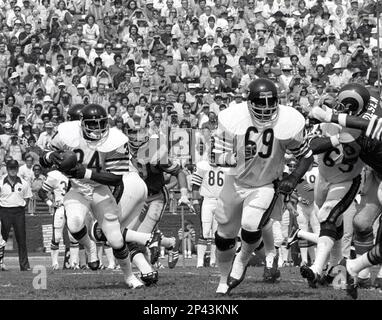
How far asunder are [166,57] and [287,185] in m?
13.4

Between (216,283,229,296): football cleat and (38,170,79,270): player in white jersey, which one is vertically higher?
(216,283,229,296): football cleat

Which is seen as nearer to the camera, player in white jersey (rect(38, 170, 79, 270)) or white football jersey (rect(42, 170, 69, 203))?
player in white jersey (rect(38, 170, 79, 270))

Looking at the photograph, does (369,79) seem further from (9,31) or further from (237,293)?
(237,293)

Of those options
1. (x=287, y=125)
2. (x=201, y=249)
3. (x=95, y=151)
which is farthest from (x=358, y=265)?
(x=201, y=249)

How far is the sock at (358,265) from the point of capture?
928 cm

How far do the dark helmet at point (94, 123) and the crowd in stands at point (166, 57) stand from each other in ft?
29.1

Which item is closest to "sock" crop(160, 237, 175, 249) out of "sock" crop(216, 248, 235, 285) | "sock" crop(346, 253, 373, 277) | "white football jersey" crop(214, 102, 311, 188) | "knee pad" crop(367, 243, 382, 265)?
"sock" crop(216, 248, 235, 285)

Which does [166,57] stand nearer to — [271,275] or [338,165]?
[271,275]

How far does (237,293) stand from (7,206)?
704 centimetres

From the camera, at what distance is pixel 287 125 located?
32.1 ft

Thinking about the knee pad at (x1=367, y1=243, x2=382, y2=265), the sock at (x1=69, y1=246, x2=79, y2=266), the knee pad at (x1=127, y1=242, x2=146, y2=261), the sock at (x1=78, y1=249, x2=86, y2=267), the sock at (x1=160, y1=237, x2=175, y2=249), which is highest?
the knee pad at (x1=367, y1=243, x2=382, y2=265)

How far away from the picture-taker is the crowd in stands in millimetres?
20781

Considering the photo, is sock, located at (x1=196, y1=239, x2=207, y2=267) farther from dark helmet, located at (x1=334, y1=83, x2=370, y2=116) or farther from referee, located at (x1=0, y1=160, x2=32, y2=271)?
dark helmet, located at (x1=334, y1=83, x2=370, y2=116)

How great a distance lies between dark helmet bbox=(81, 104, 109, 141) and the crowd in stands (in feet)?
29.1
